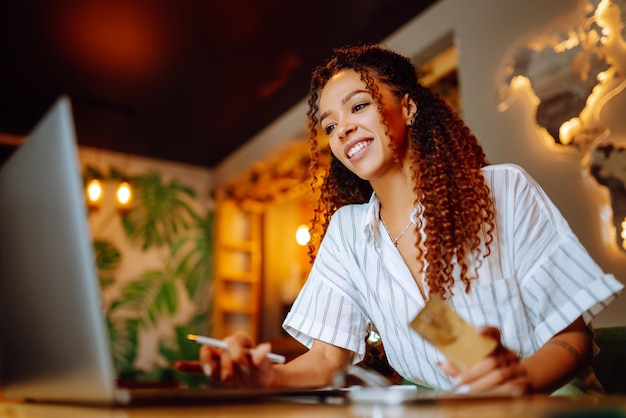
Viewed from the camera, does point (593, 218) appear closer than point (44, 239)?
No

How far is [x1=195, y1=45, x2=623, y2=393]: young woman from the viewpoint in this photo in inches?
39.3

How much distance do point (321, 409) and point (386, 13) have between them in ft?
9.28

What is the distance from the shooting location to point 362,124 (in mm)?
1301

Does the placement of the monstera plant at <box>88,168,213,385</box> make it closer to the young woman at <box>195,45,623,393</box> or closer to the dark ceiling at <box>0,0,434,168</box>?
the dark ceiling at <box>0,0,434,168</box>

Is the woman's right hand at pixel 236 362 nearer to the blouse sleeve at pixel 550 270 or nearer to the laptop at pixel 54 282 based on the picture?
the laptop at pixel 54 282

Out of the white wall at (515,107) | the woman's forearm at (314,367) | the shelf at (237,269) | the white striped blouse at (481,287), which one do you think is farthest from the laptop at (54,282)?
the shelf at (237,269)

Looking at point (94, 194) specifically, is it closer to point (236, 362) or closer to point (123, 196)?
point (123, 196)

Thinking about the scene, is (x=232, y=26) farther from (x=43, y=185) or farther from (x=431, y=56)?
(x=43, y=185)

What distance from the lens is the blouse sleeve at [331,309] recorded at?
125 cm

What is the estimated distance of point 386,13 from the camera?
2.99 metres

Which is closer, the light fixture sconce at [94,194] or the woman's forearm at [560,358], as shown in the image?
the woman's forearm at [560,358]

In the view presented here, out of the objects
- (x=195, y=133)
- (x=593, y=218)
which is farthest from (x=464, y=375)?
(x=195, y=133)

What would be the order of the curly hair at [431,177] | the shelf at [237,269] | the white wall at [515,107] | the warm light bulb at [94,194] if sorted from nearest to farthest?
the curly hair at [431,177]
the white wall at [515,107]
the warm light bulb at [94,194]
the shelf at [237,269]

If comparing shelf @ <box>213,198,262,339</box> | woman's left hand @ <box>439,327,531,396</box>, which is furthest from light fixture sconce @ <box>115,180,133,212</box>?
woman's left hand @ <box>439,327,531,396</box>
